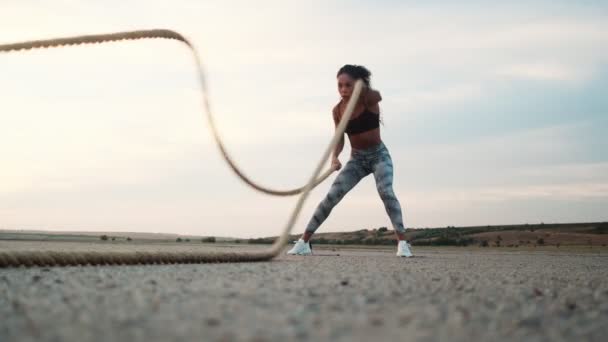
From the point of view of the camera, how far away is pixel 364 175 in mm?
6805

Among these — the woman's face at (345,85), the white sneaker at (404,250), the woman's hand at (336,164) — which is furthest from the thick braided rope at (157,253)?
the white sneaker at (404,250)

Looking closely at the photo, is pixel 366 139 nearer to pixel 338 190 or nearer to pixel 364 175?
pixel 364 175

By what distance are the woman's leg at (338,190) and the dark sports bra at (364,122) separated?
0.34 m

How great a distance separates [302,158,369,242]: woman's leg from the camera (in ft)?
21.9

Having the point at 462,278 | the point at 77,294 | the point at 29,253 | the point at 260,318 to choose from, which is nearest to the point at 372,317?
the point at 260,318

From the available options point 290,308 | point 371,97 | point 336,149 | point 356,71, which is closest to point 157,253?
point 290,308

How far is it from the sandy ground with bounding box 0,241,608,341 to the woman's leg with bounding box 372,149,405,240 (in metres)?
3.19

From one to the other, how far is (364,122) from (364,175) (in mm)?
585

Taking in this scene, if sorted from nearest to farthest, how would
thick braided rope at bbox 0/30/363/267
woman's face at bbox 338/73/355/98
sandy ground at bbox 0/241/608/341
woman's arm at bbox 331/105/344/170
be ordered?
sandy ground at bbox 0/241/608/341
thick braided rope at bbox 0/30/363/267
woman's arm at bbox 331/105/344/170
woman's face at bbox 338/73/355/98

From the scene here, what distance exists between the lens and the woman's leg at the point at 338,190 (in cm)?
666

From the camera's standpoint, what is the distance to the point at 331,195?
6.70m

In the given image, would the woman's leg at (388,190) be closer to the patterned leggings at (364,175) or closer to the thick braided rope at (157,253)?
the patterned leggings at (364,175)

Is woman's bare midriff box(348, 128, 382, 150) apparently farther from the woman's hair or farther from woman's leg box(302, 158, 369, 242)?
the woman's hair

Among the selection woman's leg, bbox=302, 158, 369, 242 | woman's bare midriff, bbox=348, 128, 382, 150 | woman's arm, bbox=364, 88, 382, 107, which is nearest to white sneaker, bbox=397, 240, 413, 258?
woman's leg, bbox=302, 158, 369, 242
